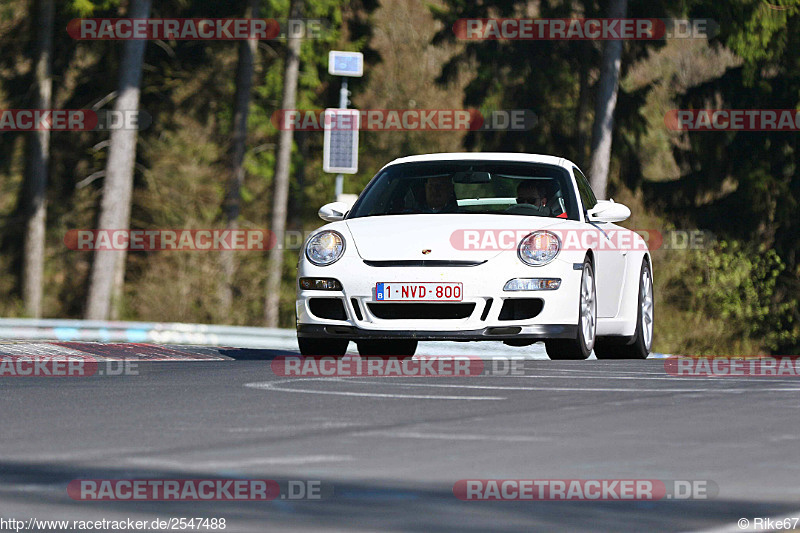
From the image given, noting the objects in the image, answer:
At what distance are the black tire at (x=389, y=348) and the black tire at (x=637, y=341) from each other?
1537mm

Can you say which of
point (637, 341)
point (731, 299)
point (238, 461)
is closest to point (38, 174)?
point (731, 299)

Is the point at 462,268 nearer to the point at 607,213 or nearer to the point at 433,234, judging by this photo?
the point at 433,234

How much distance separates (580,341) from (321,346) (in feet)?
6.27

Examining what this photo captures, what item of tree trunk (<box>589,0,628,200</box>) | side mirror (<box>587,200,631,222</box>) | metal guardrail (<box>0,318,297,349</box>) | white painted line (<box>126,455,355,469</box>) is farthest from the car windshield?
tree trunk (<box>589,0,628,200</box>)

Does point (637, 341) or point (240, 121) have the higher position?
point (240, 121)

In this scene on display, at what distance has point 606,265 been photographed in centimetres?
1241

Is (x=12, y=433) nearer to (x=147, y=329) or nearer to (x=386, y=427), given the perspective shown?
(x=386, y=427)

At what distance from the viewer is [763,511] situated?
207 inches

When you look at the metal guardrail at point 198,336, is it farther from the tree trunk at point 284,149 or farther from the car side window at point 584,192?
the tree trunk at point 284,149

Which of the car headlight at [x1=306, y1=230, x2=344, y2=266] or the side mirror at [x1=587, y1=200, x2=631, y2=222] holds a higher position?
the side mirror at [x1=587, y1=200, x2=631, y2=222]

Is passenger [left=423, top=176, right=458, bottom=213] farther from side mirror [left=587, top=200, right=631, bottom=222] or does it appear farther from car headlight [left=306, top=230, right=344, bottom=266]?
side mirror [left=587, top=200, right=631, bottom=222]

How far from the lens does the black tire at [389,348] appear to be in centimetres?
1305

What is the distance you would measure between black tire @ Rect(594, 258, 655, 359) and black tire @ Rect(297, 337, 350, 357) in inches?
89.5

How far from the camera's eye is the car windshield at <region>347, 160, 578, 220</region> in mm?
12281
